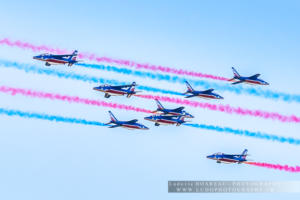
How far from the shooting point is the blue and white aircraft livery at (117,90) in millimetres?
153500

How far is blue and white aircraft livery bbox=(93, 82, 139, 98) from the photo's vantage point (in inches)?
6043

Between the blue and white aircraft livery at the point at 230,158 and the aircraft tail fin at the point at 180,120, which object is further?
the blue and white aircraft livery at the point at 230,158

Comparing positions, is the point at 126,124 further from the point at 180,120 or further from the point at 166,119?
the point at 180,120

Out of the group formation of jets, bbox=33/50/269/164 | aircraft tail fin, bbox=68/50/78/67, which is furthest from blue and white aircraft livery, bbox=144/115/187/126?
aircraft tail fin, bbox=68/50/78/67

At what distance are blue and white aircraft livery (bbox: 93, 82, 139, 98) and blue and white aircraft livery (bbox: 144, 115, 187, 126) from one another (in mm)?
6860

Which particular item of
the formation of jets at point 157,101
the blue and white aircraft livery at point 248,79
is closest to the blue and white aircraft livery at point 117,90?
the formation of jets at point 157,101

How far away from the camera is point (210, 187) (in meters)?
151

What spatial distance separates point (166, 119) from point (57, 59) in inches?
980

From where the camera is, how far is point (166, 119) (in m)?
158

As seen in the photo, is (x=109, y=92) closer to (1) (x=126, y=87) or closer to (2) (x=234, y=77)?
(1) (x=126, y=87)

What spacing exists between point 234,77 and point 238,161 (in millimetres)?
17778

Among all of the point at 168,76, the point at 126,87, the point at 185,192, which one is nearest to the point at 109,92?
the point at 126,87

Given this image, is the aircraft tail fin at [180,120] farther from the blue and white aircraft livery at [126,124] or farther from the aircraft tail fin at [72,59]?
the aircraft tail fin at [72,59]

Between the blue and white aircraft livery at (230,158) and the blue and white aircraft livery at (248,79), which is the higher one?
the blue and white aircraft livery at (248,79)
